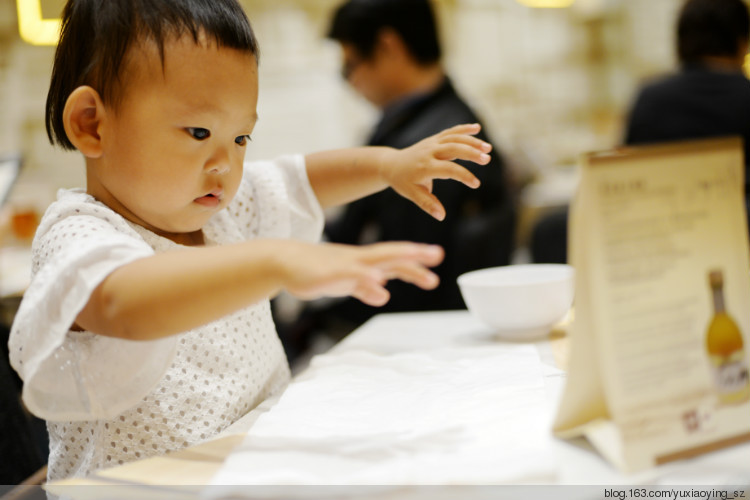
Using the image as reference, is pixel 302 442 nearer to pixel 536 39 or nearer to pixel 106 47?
pixel 106 47

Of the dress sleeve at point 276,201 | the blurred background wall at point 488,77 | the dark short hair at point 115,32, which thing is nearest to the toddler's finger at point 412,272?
the dark short hair at point 115,32

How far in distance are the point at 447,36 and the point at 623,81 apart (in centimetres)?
185

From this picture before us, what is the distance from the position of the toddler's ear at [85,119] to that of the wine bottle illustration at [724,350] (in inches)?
27.9

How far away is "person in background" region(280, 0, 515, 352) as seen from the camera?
2.00 meters

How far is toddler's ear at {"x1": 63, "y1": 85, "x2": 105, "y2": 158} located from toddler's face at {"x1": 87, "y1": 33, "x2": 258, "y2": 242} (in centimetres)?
1

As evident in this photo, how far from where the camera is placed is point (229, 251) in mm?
602

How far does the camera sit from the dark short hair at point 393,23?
223 centimetres

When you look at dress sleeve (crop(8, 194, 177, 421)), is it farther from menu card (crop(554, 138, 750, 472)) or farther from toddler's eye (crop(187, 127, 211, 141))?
menu card (crop(554, 138, 750, 472))

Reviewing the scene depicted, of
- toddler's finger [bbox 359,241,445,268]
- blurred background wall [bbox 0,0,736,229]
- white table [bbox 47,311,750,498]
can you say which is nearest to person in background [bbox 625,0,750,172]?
blurred background wall [bbox 0,0,736,229]

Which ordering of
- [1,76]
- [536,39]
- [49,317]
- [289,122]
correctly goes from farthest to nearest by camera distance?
[536,39] → [289,122] → [1,76] → [49,317]

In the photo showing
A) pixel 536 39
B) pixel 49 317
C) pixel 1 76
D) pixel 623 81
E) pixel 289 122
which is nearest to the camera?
pixel 49 317

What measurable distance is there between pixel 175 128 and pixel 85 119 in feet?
0.41

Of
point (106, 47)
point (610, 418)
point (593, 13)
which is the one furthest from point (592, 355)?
point (593, 13)

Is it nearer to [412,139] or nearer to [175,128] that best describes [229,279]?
[175,128]
